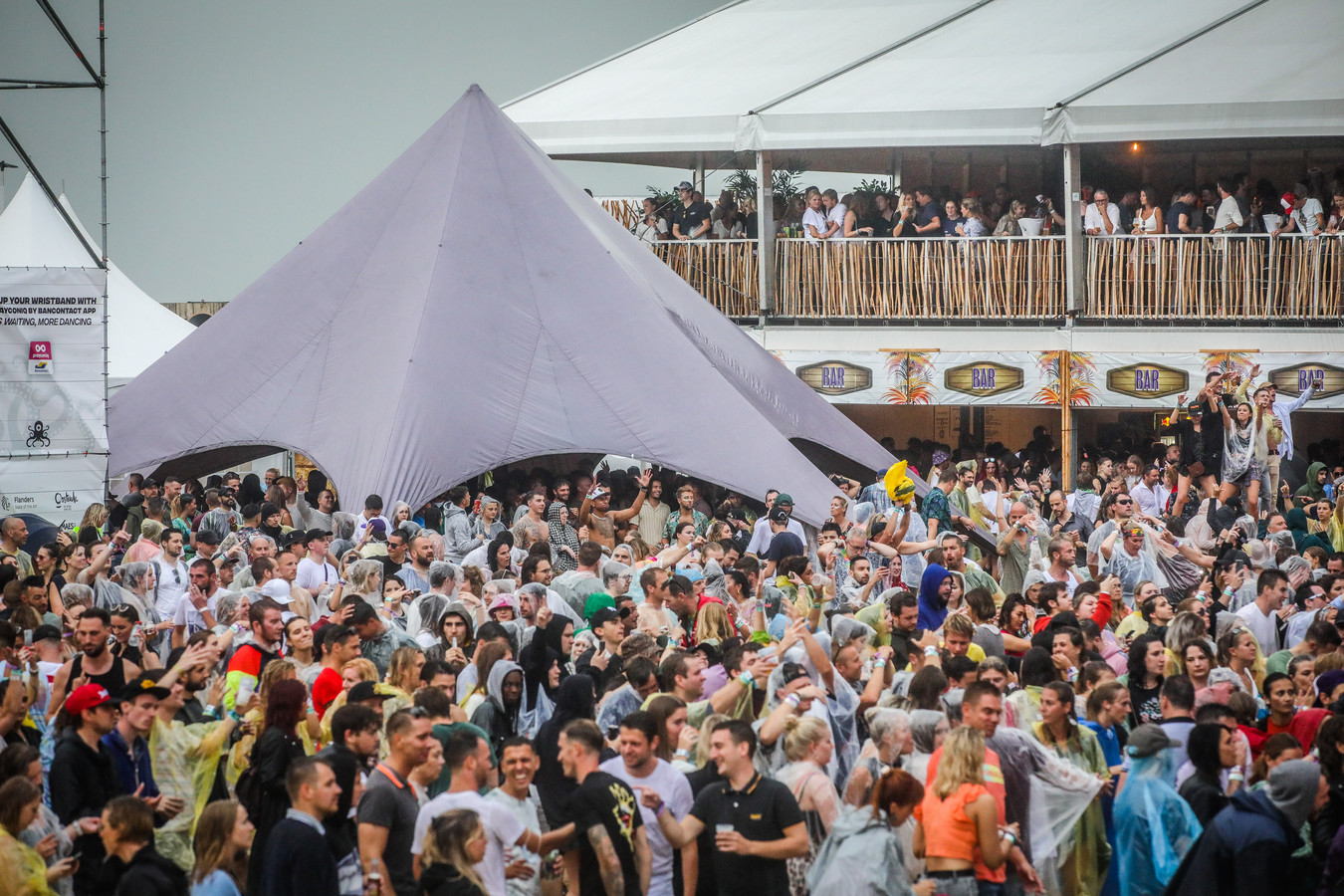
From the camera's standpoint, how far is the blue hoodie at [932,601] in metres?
8.84

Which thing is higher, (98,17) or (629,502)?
(98,17)

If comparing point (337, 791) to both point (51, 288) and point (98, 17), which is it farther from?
point (98, 17)

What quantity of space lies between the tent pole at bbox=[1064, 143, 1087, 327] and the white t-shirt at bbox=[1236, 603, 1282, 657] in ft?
32.8

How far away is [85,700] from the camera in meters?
6.11

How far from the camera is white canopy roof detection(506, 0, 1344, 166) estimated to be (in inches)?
694

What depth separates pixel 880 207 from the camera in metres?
20.4

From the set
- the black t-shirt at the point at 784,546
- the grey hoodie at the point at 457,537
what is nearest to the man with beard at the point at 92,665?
the black t-shirt at the point at 784,546

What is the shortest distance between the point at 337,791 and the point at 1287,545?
800cm

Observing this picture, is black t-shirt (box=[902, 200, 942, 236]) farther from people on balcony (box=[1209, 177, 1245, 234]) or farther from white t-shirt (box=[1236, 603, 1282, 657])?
white t-shirt (box=[1236, 603, 1282, 657])

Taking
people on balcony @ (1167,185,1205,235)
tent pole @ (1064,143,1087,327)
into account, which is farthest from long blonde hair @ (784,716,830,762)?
people on balcony @ (1167,185,1205,235)

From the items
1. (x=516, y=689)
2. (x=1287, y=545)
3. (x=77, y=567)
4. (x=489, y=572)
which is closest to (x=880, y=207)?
(x=1287, y=545)

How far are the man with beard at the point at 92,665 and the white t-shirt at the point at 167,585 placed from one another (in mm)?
2925

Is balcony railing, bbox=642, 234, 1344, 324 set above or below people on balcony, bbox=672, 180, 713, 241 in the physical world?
below

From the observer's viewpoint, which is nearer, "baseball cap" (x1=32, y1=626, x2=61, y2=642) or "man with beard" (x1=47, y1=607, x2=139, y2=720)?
"man with beard" (x1=47, y1=607, x2=139, y2=720)
